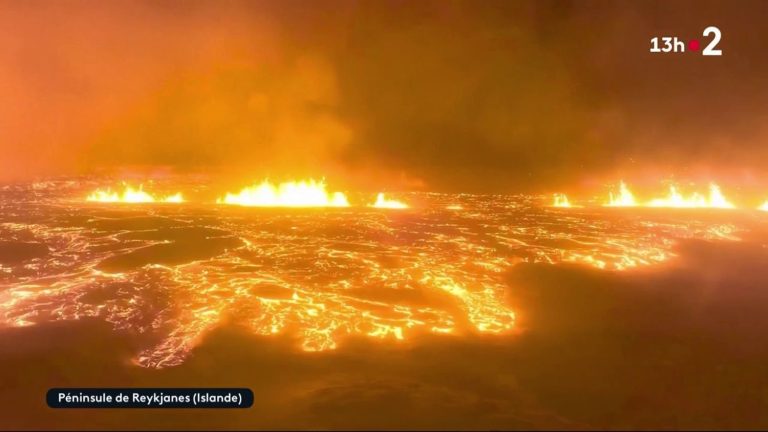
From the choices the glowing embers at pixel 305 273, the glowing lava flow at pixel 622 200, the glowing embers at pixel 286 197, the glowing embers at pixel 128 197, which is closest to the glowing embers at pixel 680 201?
the glowing lava flow at pixel 622 200

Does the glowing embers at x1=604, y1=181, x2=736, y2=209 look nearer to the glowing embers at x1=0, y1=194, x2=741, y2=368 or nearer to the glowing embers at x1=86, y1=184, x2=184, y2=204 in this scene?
the glowing embers at x1=0, y1=194, x2=741, y2=368

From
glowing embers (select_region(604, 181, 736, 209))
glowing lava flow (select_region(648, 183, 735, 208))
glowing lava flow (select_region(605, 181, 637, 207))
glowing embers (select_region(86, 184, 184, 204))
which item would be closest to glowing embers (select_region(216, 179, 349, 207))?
glowing embers (select_region(86, 184, 184, 204))

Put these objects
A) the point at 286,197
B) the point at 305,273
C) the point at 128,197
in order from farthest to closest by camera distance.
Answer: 1. the point at 286,197
2. the point at 128,197
3. the point at 305,273

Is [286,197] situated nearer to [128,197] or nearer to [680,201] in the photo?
[128,197]

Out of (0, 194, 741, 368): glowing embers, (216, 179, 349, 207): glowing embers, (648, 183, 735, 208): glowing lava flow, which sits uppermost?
(216, 179, 349, 207): glowing embers

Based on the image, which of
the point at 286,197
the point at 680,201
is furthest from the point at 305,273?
the point at 680,201

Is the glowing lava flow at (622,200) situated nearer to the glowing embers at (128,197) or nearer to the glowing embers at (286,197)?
the glowing embers at (286,197)
